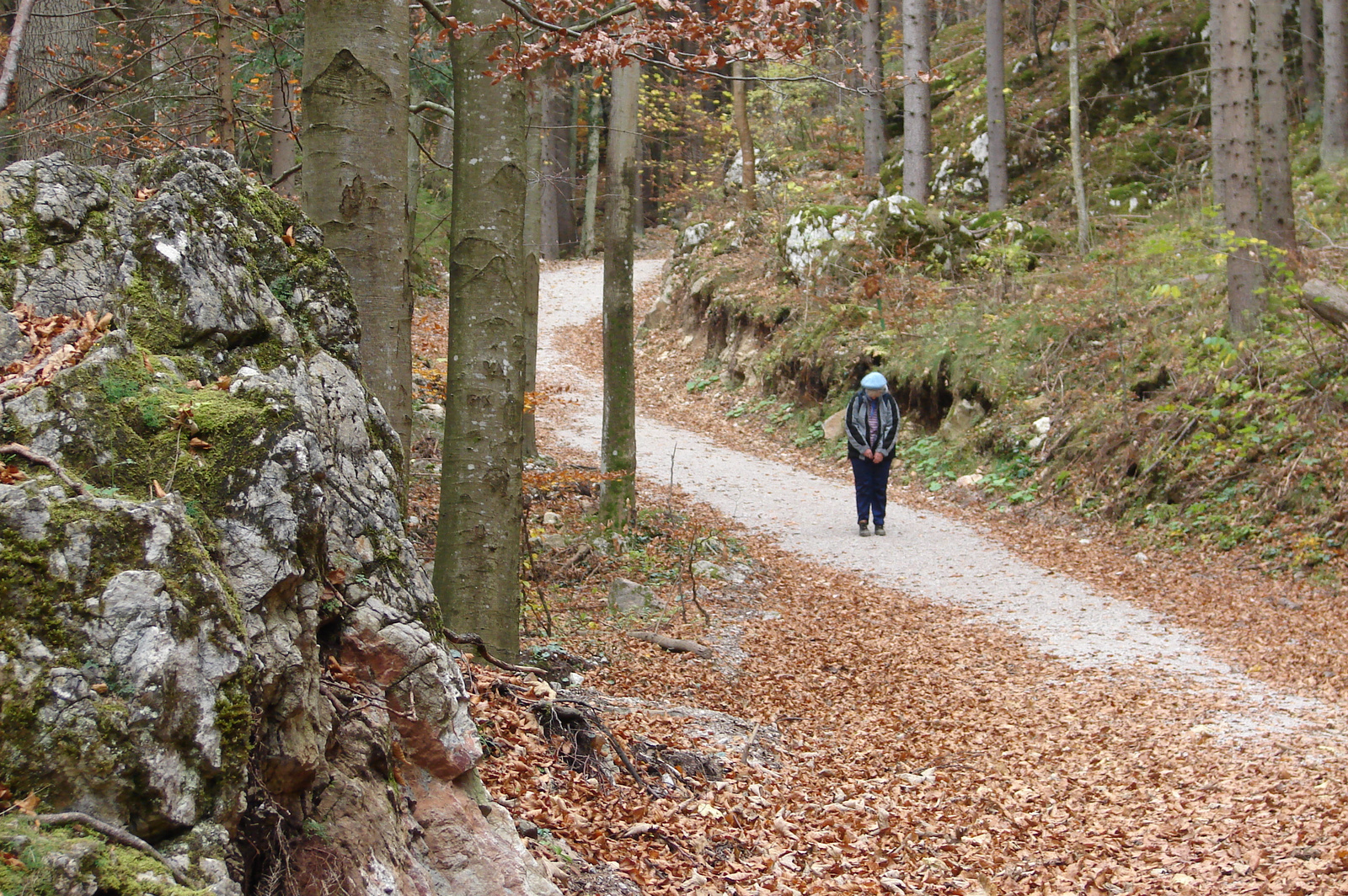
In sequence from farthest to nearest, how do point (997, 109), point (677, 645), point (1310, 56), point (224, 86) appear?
point (997, 109) → point (1310, 56) → point (677, 645) → point (224, 86)

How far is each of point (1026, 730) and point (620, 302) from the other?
5637 mm

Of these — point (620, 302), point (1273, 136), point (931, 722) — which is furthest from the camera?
point (1273, 136)

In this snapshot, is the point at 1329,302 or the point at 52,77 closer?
the point at 52,77

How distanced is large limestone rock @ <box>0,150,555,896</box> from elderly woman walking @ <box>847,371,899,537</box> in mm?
7844

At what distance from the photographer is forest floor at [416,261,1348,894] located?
410cm

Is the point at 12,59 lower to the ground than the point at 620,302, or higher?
lower

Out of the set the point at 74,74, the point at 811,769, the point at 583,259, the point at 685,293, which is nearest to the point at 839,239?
the point at 685,293

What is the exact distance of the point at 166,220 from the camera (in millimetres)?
3014

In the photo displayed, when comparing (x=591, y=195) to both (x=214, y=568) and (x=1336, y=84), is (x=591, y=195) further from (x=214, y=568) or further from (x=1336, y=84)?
(x=214, y=568)

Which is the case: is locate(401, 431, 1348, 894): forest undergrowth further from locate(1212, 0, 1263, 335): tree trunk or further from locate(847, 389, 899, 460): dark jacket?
locate(1212, 0, 1263, 335): tree trunk

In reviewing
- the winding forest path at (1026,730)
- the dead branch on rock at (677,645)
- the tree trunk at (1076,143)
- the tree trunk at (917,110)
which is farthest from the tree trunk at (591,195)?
the dead branch on rock at (677,645)

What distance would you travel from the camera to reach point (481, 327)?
16.7ft

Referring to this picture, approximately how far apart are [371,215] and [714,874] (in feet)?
10.9

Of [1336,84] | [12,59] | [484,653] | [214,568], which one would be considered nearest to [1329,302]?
[1336,84]
